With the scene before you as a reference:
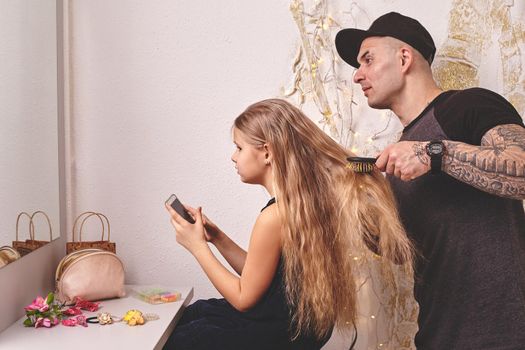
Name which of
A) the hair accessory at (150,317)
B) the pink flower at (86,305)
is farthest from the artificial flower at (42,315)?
the hair accessory at (150,317)

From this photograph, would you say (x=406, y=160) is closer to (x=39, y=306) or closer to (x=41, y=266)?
(x=39, y=306)

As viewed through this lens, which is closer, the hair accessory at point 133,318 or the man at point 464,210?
the man at point 464,210

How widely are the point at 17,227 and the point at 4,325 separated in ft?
0.91

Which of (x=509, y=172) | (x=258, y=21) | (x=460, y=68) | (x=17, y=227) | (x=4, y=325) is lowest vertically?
(x=4, y=325)

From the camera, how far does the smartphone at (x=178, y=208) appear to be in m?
1.68

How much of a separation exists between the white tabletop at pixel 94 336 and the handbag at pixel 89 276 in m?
0.09

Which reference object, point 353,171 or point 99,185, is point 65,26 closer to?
point 99,185

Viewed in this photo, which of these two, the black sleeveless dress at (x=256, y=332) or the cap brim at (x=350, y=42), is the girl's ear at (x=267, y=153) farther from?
the cap brim at (x=350, y=42)

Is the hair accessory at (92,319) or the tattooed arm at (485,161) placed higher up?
the tattooed arm at (485,161)

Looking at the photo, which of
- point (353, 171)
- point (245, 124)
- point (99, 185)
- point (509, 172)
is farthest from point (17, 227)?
point (509, 172)

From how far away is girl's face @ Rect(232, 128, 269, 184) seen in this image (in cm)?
158

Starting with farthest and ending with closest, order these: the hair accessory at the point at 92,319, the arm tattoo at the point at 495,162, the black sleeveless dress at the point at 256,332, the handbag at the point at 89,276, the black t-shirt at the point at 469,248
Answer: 1. the handbag at the point at 89,276
2. the hair accessory at the point at 92,319
3. the black sleeveless dress at the point at 256,332
4. the black t-shirt at the point at 469,248
5. the arm tattoo at the point at 495,162

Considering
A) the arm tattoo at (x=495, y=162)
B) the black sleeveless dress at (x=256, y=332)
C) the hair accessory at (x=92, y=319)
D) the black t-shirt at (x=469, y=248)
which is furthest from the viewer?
the hair accessory at (x=92, y=319)

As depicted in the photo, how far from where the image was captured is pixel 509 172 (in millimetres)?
1310
